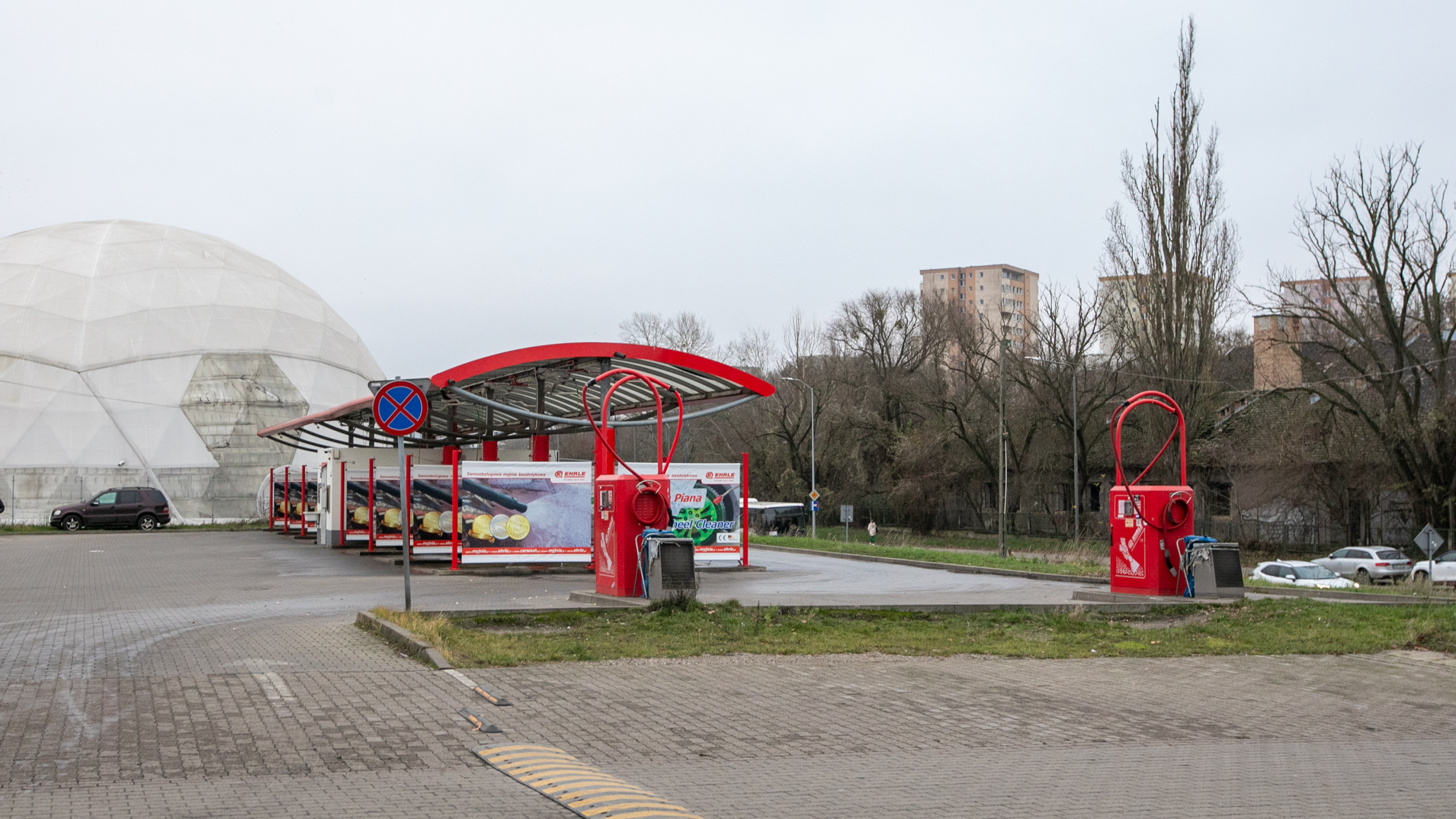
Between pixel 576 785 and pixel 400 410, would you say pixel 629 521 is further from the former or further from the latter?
pixel 576 785

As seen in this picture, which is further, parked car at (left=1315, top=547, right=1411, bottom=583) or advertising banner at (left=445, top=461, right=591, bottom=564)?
parked car at (left=1315, top=547, right=1411, bottom=583)

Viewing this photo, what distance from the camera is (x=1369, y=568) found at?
115 ft

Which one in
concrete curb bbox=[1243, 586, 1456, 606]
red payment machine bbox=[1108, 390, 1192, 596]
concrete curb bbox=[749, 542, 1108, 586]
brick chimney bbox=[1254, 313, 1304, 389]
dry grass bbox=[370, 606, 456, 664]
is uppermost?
brick chimney bbox=[1254, 313, 1304, 389]

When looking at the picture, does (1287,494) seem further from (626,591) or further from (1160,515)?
(626,591)

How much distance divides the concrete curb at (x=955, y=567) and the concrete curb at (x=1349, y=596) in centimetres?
314

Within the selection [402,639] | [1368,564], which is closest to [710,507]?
[402,639]

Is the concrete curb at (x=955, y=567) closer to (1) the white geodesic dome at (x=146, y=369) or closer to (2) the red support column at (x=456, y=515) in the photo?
(2) the red support column at (x=456, y=515)

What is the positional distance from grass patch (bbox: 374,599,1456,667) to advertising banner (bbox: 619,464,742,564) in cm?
953

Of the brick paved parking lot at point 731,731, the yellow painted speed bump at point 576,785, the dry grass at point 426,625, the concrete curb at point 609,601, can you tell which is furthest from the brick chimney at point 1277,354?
the yellow painted speed bump at point 576,785

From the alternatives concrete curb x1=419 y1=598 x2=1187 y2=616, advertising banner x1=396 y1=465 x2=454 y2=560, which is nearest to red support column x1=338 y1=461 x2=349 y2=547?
advertising banner x1=396 y1=465 x2=454 y2=560

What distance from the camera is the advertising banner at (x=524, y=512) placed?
890 inches

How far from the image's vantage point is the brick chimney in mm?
40625

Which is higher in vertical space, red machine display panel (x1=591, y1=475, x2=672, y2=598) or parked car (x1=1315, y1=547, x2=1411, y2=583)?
red machine display panel (x1=591, y1=475, x2=672, y2=598)

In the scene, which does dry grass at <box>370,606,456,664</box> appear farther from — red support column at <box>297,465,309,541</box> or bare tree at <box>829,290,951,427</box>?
bare tree at <box>829,290,951,427</box>
